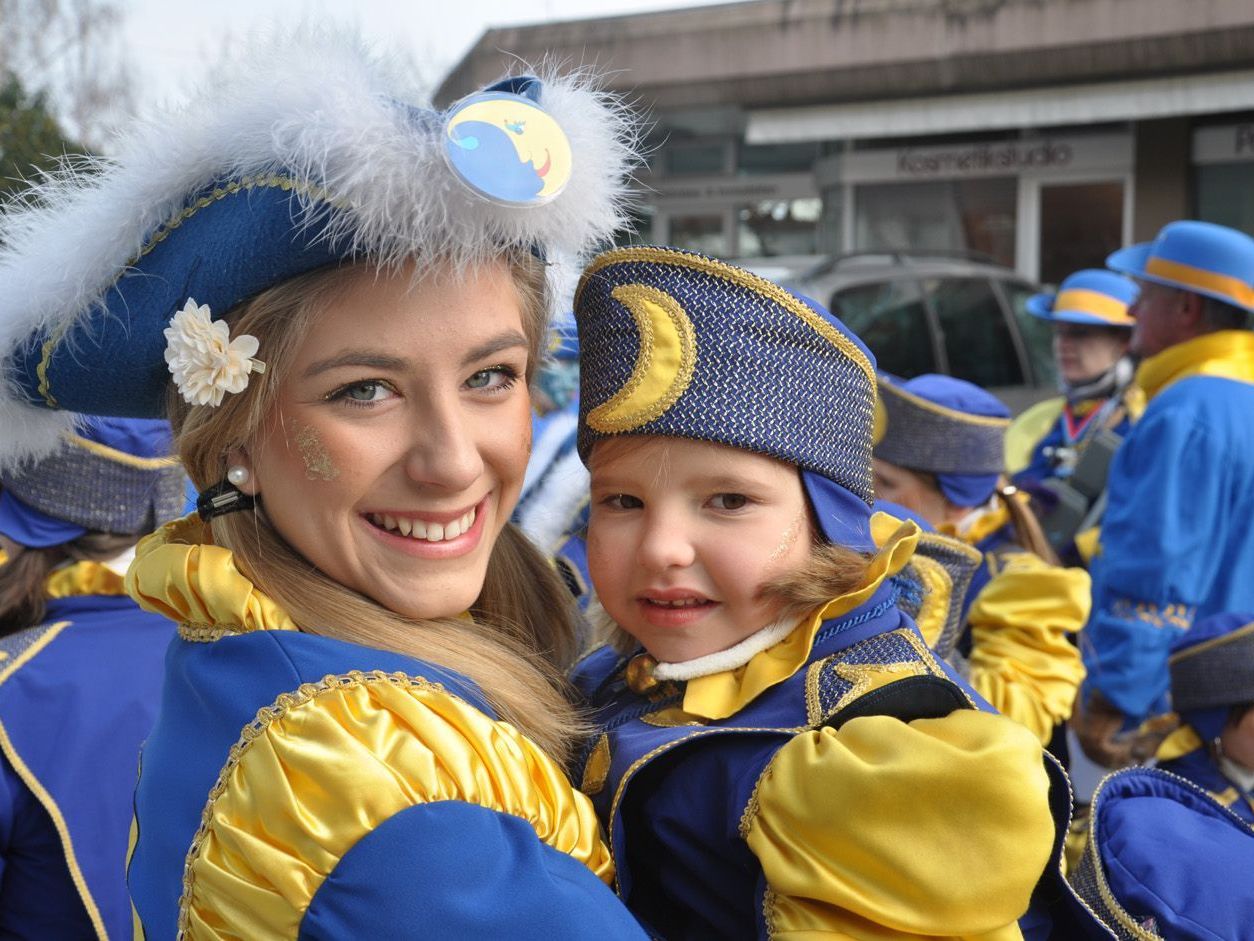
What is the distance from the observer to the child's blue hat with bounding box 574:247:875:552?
1786 mm

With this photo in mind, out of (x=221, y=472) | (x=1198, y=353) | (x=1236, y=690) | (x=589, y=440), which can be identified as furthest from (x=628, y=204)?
(x=1198, y=353)

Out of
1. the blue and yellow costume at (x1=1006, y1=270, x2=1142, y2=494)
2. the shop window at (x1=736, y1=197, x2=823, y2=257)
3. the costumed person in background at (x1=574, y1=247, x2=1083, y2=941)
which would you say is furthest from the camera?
the shop window at (x1=736, y1=197, x2=823, y2=257)

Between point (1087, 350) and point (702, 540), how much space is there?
5.49 m

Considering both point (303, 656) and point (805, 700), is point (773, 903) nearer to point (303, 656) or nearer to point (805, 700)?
point (805, 700)

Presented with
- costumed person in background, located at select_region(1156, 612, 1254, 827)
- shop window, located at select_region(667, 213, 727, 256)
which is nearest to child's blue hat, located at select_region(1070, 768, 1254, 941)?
costumed person in background, located at select_region(1156, 612, 1254, 827)

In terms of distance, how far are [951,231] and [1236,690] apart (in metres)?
10.3

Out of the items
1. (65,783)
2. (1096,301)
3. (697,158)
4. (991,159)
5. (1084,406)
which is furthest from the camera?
(697,158)

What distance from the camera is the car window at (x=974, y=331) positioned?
339 inches

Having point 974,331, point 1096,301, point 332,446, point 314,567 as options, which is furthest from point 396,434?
point 974,331

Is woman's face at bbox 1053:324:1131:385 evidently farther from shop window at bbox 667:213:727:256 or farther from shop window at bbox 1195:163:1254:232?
shop window at bbox 667:213:727:256

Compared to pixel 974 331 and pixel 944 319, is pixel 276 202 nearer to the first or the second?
pixel 944 319

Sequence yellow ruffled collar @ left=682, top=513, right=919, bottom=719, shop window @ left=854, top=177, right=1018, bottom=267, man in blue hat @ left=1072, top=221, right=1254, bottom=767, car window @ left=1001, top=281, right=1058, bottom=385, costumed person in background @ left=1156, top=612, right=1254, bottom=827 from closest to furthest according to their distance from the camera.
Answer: yellow ruffled collar @ left=682, top=513, right=919, bottom=719 < costumed person in background @ left=1156, top=612, right=1254, bottom=827 < man in blue hat @ left=1072, top=221, right=1254, bottom=767 < car window @ left=1001, top=281, right=1058, bottom=385 < shop window @ left=854, top=177, right=1018, bottom=267

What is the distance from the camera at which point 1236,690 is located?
10.7 feet

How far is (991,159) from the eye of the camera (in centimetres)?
1250
